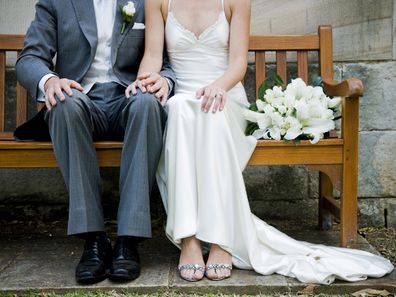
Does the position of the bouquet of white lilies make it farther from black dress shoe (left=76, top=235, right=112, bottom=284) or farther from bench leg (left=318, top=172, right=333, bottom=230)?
black dress shoe (left=76, top=235, right=112, bottom=284)

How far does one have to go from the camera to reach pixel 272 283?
242 cm

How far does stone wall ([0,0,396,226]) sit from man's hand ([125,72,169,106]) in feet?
3.92

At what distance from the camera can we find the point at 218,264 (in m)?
2.50

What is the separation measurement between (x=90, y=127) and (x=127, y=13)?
0.81m

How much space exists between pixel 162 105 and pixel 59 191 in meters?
1.53

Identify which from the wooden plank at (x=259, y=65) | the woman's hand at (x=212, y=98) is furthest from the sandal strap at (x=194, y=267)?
the wooden plank at (x=259, y=65)

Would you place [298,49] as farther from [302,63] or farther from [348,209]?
[348,209]

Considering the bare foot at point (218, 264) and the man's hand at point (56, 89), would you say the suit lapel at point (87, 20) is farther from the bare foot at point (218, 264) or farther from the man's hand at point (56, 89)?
the bare foot at point (218, 264)

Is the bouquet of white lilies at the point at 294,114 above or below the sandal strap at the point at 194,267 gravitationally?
above

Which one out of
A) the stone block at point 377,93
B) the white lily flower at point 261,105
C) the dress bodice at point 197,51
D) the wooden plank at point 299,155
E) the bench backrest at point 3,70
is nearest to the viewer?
the wooden plank at point 299,155

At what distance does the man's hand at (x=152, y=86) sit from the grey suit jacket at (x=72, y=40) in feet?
0.69

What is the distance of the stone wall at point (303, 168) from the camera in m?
3.69

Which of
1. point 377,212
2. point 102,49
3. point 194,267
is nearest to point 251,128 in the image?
point 194,267

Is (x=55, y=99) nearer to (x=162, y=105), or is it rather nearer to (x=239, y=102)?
(x=162, y=105)
